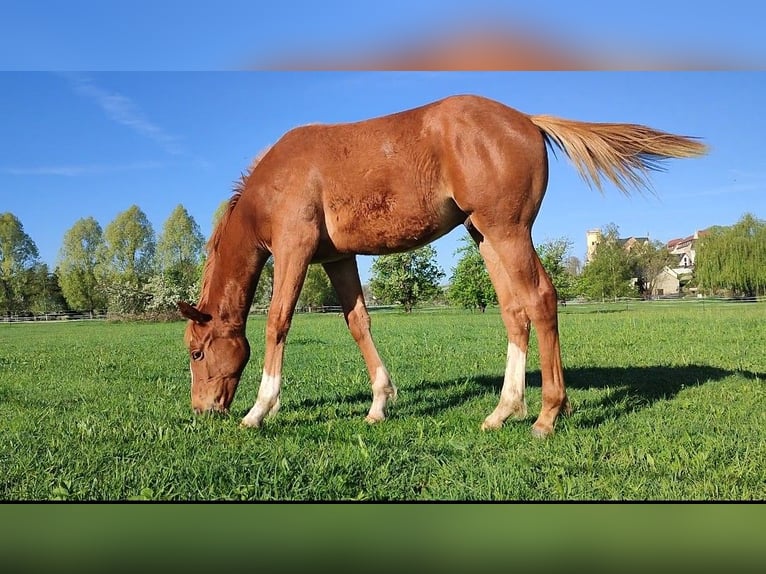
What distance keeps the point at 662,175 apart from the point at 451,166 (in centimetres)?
133

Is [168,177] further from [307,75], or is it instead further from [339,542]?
[339,542]

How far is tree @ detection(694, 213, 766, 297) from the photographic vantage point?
14.1 feet

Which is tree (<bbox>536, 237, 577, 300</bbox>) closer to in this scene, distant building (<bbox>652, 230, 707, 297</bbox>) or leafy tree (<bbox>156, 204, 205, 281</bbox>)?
distant building (<bbox>652, 230, 707, 297</bbox>)

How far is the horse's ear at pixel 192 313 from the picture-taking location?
367 cm

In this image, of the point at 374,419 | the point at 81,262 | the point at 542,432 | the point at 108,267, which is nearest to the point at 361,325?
the point at 374,419

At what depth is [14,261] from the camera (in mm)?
4562

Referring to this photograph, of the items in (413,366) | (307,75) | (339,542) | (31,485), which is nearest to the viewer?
(339,542)

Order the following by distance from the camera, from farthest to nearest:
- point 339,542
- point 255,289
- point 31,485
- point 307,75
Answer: point 307,75 → point 255,289 → point 31,485 → point 339,542

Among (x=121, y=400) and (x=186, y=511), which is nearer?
(x=186, y=511)

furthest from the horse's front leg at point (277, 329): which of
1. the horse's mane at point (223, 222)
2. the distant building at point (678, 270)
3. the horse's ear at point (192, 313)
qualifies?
the distant building at point (678, 270)

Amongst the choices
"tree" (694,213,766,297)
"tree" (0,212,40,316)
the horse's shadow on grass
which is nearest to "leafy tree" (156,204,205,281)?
"tree" (0,212,40,316)

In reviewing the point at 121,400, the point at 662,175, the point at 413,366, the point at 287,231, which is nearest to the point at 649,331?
the point at 662,175

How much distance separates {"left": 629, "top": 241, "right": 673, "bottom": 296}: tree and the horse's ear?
2971 millimetres

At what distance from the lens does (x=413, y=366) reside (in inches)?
187
